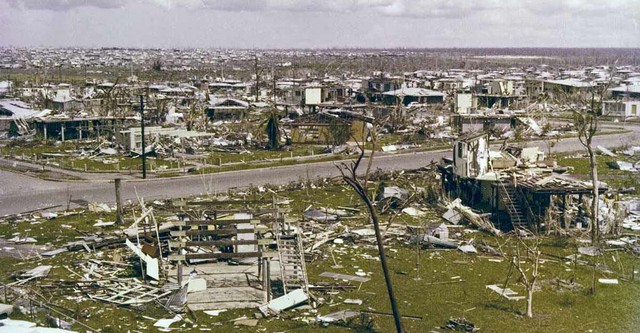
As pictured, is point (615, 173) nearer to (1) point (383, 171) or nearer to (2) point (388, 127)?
(1) point (383, 171)

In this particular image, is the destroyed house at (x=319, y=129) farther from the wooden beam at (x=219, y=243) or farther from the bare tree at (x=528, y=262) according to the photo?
the wooden beam at (x=219, y=243)

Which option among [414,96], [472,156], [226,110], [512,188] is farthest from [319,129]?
[512,188]

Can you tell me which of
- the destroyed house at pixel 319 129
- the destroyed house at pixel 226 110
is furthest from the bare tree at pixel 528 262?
the destroyed house at pixel 226 110

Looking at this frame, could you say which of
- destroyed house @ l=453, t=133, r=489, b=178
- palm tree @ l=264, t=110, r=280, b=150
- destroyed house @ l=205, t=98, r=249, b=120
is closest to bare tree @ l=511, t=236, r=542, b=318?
destroyed house @ l=453, t=133, r=489, b=178

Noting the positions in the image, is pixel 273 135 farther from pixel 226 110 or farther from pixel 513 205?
pixel 513 205

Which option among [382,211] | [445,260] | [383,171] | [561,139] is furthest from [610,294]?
[561,139]
